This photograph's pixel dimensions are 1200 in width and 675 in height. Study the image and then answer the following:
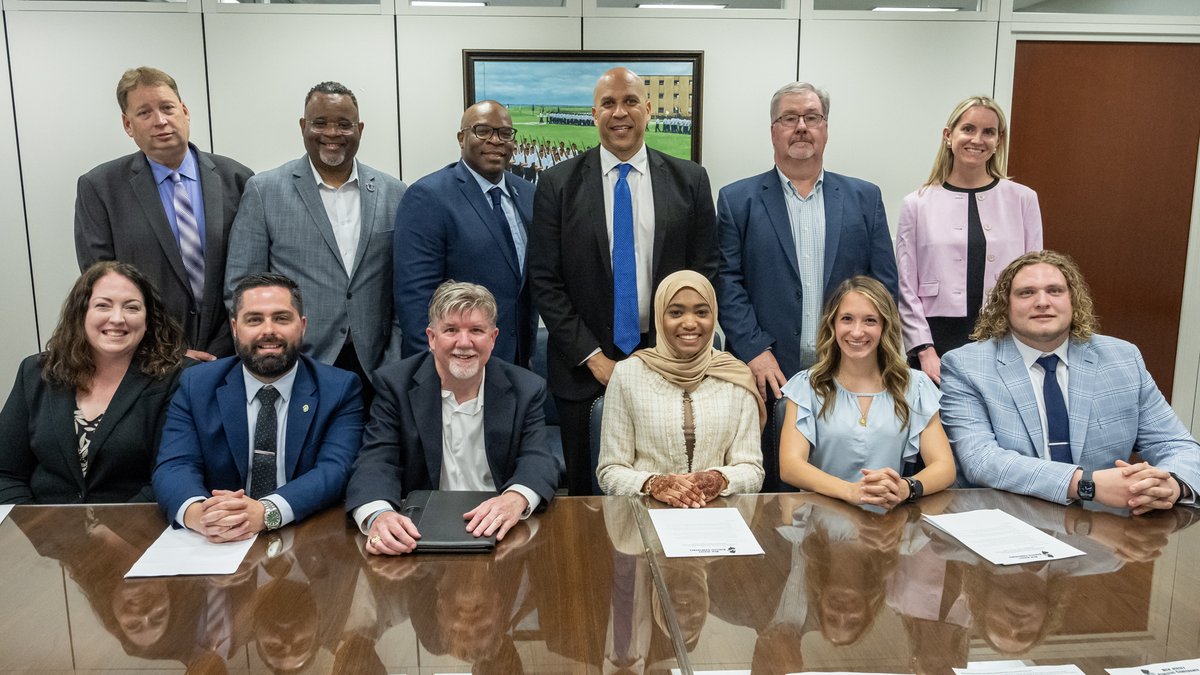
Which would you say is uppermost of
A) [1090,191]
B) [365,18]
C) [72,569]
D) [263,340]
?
[365,18]

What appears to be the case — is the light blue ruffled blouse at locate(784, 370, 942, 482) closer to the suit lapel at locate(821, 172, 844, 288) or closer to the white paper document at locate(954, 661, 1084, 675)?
the suit lapel at locate(821, 172, 844, 288)

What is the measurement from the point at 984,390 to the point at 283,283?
6.90 ft

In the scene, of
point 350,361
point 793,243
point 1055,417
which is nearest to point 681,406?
point 793,243

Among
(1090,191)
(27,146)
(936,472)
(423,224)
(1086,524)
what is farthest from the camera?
(1090,191)

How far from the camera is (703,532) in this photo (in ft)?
6.10

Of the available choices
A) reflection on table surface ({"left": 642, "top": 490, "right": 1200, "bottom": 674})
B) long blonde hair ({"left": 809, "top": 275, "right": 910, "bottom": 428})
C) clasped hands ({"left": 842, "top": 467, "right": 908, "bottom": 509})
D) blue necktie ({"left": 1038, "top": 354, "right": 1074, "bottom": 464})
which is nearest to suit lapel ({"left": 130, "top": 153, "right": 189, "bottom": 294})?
reflection on table surface ({"left": 642, "top": 490, "right": 1200, "bottom": 674})

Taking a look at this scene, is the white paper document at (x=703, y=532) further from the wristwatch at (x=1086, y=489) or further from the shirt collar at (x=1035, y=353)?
the shirt collar at (x=1035, y=353)

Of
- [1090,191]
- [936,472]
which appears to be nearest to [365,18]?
[936,472]

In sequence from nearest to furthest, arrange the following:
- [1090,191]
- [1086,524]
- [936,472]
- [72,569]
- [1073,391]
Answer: [72,569] < [1086,524] < [936,472] < [1073,391] < [1090,191]

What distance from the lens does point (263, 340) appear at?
2.25m

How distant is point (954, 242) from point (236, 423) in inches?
101

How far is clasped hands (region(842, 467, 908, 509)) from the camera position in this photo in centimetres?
199

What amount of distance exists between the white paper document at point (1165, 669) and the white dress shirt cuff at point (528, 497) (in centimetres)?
121

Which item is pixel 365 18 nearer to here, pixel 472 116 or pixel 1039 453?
pixel 472 116
